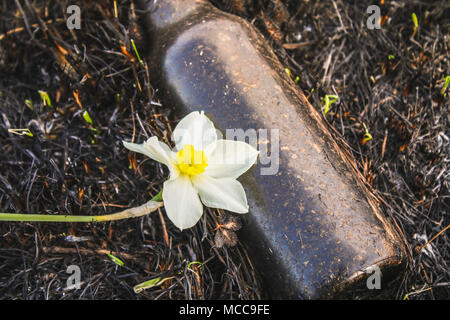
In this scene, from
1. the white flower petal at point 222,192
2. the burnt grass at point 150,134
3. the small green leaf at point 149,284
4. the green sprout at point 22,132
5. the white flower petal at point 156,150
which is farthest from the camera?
the green sprout at point 22,132

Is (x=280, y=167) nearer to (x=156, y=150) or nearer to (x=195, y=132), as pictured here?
(x=195, y=132)

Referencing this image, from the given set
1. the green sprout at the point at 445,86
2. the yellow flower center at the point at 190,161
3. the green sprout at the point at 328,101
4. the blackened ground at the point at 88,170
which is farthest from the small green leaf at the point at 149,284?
the green sprout at the point at 445,86

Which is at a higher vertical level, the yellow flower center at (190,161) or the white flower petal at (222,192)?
the yellow flower center at (190,161)

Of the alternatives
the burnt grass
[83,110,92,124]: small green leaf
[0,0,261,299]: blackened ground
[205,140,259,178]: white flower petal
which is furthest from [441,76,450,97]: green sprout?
[83,110,92,124]: small green leaf

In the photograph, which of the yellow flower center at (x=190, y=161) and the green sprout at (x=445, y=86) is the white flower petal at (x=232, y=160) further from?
the green sprout at (x=445, y=86)

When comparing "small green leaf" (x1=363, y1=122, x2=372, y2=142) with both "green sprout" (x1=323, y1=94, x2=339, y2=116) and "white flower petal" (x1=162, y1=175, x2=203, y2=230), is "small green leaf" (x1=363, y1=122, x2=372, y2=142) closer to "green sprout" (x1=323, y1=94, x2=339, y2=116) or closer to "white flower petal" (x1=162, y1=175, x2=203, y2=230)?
"green sprout" (x1=323, y1=94, x2=339, y2=116)

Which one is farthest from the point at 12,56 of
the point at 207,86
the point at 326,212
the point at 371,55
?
the point at 371,55
